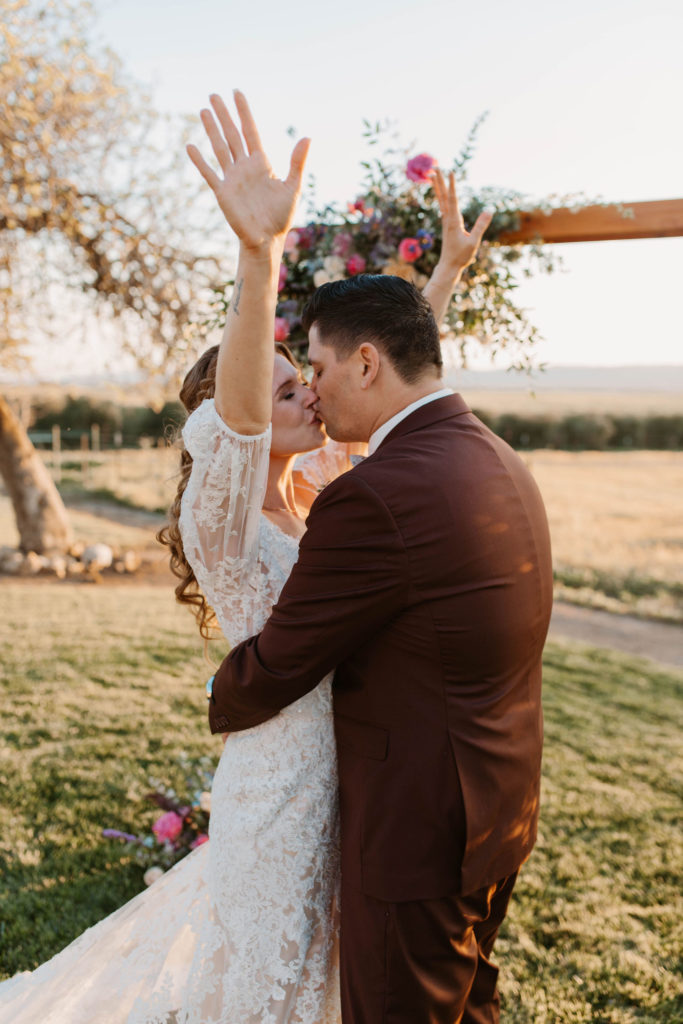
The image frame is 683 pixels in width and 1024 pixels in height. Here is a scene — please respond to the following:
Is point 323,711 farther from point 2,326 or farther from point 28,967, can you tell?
point 2,326

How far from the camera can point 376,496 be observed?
170 cm

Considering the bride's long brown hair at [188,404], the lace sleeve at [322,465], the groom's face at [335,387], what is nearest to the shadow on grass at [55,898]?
the bride's long brown hair at [188,404]

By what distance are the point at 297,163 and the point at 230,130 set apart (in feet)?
0.50

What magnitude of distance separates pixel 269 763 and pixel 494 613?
2.59ft

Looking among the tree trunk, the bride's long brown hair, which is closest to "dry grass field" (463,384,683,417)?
the tree trunk

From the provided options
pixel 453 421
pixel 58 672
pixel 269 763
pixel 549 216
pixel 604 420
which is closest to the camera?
pixel 453 421

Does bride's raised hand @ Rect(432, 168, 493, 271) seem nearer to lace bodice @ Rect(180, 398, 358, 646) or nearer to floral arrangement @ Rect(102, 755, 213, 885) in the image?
lace bodice @ Rect(180, 398, 358, 646)

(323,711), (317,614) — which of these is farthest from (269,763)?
(317,614)

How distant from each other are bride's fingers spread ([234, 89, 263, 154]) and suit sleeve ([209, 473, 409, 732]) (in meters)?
0.72

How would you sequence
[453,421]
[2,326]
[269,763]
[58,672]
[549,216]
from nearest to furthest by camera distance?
[453,421] < [269,763] < [549,216] < [58,672] < [2,326]

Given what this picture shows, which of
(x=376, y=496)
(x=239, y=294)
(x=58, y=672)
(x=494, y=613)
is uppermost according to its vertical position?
(x=239, y=294)

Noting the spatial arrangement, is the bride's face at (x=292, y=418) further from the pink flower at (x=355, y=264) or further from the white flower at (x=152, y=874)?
the white flower at (x=152, y=874)

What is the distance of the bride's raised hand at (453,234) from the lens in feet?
9.75

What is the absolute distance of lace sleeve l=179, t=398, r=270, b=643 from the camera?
1847 mm
